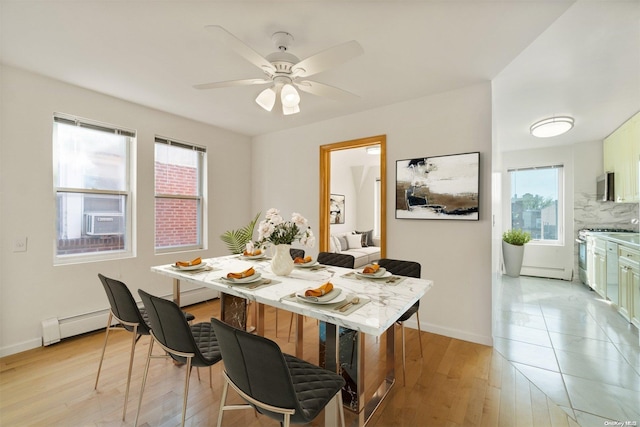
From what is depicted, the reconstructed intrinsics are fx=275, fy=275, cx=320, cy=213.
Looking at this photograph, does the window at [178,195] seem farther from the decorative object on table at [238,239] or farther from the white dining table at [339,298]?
the white dining table at [339,298]

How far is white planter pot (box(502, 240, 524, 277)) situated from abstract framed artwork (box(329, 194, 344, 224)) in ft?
11.0

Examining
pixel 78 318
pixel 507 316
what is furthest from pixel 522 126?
pixel 78 318

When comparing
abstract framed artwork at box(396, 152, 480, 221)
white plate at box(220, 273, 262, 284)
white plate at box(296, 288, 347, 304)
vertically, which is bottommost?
white plate at box(296, 288, 347, 304)

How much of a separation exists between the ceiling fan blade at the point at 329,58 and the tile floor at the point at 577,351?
8.68 feet

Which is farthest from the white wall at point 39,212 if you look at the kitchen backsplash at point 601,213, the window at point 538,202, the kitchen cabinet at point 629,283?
the kitchen backsplash at point 601,213

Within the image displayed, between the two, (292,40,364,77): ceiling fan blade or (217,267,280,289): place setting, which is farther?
(217,267,280,289): place setting

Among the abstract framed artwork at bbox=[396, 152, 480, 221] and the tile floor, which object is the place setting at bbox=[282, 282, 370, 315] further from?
the abstract framed artwork at bbox=[396, 152, 480, 221]

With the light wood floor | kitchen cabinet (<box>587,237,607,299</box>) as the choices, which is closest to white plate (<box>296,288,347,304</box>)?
the light wood floor

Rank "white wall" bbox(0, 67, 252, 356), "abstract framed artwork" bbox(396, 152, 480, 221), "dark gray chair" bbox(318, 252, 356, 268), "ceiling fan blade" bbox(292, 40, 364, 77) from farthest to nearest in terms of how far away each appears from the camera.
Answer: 1. "abstract framed artwork" bbox(396, 152, 480, 221)
2. "dark gray chair" bbox(318, 252, 356, 268)
3. "white wall" bbox(0, 67, 252, 356)
4. "ceiling fan blade" bbox(292, 40, 364, 77)

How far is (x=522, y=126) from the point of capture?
13.7ft

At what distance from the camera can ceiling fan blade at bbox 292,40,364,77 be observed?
1532 mm

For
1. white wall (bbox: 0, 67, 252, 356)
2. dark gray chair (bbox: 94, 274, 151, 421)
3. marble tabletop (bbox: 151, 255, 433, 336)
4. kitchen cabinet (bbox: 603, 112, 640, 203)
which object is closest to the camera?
marble tabletop (bbox: 151, 255, 433, 336)

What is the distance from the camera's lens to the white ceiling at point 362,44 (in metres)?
1.78

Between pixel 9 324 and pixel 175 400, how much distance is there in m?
1.97
